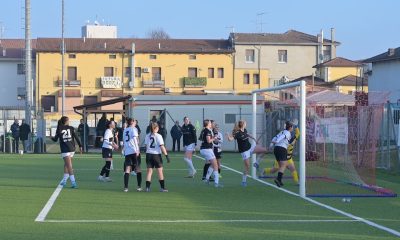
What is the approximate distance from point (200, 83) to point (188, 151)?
5657 cm

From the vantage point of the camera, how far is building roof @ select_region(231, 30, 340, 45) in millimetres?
85812

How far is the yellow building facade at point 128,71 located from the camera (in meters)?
78.1

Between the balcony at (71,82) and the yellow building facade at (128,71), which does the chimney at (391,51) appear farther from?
the balcony at (71,82)

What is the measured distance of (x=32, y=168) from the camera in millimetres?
27734

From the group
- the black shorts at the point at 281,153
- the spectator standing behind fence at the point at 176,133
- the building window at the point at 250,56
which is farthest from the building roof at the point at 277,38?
the black shorts at the point at 281,153

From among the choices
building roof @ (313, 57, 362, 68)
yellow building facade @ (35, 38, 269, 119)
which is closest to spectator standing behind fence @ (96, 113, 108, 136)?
yellow building facade @ (35, 38, 269, 119)

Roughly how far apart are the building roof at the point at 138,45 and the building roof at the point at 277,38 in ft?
7.57

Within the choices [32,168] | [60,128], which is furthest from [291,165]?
[32,168]

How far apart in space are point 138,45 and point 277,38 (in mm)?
16599

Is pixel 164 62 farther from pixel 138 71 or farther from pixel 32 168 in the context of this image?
pixel 32 168

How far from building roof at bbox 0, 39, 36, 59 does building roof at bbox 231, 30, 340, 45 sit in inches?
929

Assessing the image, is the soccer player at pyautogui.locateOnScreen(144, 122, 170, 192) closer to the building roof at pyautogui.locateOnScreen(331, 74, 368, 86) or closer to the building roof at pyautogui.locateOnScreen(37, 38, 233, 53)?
the building roof at pyautogui.locateOnScreen(331, 74, 368, 86)

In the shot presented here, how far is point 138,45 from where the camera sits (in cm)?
8212

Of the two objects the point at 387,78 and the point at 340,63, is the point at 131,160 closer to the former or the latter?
the point at 387,78
